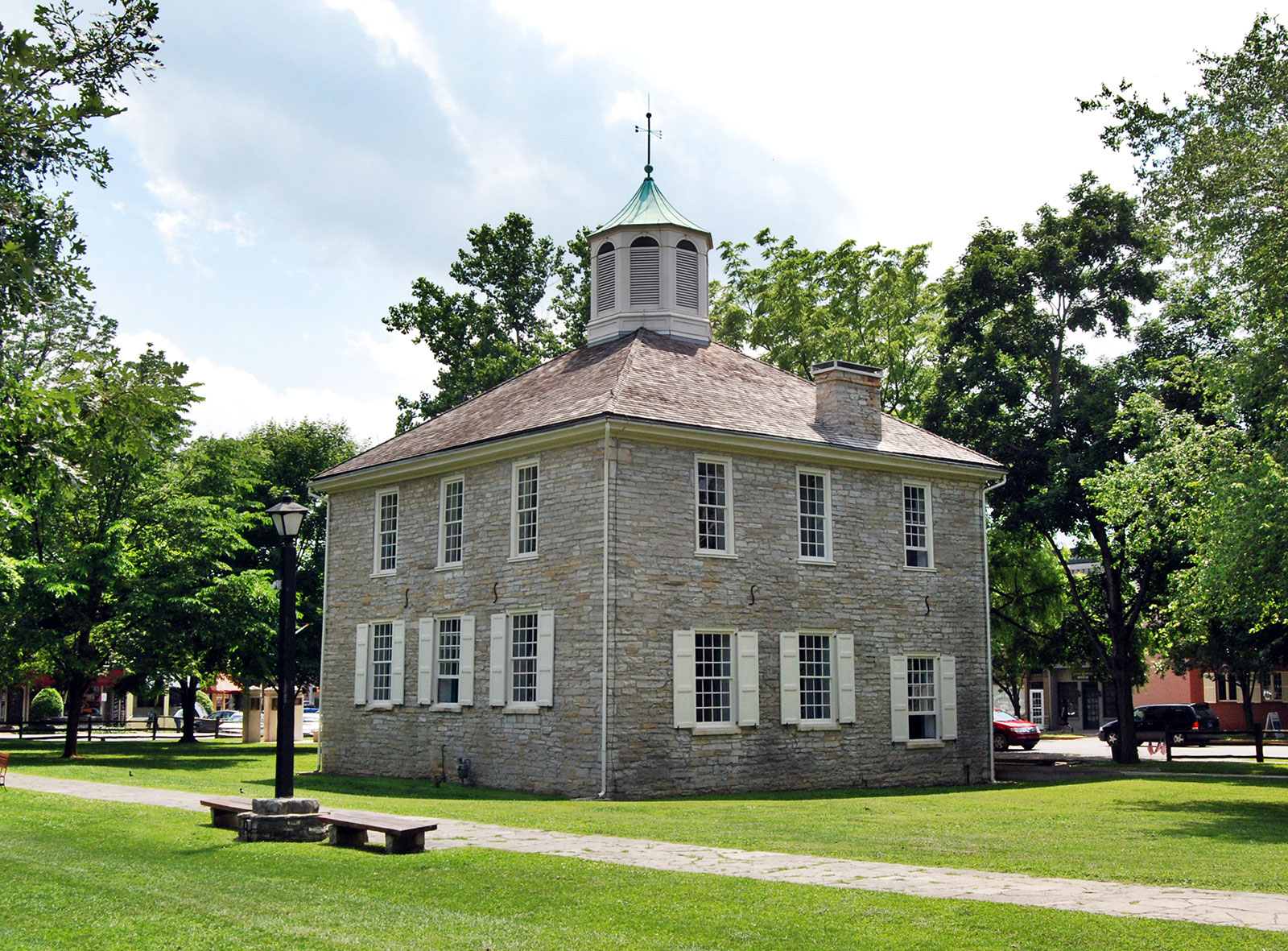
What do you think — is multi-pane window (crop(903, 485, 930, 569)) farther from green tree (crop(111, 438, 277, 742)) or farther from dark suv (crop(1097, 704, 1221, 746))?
dark suv (crop(1097, 704, 1221, 746))

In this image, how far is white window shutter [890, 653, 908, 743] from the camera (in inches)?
930

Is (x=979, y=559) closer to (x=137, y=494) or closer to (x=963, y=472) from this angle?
(x=963, y=472)

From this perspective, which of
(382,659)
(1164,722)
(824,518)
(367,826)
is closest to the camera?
(367,826)

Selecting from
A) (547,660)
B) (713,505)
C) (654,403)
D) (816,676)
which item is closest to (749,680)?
(816,676)

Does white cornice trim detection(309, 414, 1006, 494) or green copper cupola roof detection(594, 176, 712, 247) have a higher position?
green copper cupola roof detection(594, 176, 712, 247)

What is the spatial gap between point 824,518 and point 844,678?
117 inches

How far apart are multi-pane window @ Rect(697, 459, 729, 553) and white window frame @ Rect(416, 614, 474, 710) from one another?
4.61m

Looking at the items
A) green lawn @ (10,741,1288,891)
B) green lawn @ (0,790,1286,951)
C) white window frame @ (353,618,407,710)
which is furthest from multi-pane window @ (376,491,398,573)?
green lawn @ (0,790,1286,951)

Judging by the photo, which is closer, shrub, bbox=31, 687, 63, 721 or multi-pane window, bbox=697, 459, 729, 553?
multi-pane window, bbox=697, 459, 729, 553

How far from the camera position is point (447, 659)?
76.6 ft

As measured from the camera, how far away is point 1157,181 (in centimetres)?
2097

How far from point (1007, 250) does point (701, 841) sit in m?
24.4

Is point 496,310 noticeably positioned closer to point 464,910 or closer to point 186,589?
point 186,589

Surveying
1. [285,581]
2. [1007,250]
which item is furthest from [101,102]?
[1007,250]
